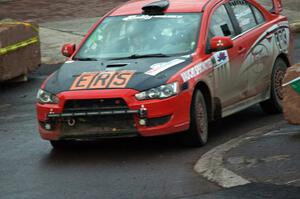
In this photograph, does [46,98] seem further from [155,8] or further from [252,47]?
[252,47]

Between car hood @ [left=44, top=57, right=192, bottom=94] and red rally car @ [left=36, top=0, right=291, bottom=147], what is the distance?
1cm

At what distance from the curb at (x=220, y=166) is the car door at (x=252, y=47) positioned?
930mm

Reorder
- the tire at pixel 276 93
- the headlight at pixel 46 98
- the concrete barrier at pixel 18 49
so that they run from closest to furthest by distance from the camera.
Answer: the headlight at pixel 46 98 → the tire at pixel 276 93 → the concrete barrier at pixel 18 49

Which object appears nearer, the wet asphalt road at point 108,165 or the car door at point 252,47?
the wet asphalt road at point 108,165

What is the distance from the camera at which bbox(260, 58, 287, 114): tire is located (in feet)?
35.9

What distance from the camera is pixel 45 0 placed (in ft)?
86.4

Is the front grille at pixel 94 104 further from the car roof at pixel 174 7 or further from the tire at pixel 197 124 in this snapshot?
the car roof at pixel 174 7

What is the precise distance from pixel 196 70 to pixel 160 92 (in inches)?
26.5

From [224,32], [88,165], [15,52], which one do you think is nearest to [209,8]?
[224,32]

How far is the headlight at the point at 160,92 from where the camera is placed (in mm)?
8609

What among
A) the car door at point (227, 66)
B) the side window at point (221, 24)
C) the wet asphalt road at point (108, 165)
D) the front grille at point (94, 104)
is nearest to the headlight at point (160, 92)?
the front grille at point (94, 104)

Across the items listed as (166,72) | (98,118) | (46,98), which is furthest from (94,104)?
(166,72)

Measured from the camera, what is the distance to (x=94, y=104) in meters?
8.71

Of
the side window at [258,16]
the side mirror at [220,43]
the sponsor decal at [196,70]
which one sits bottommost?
the sponsor decal at [196,70]
